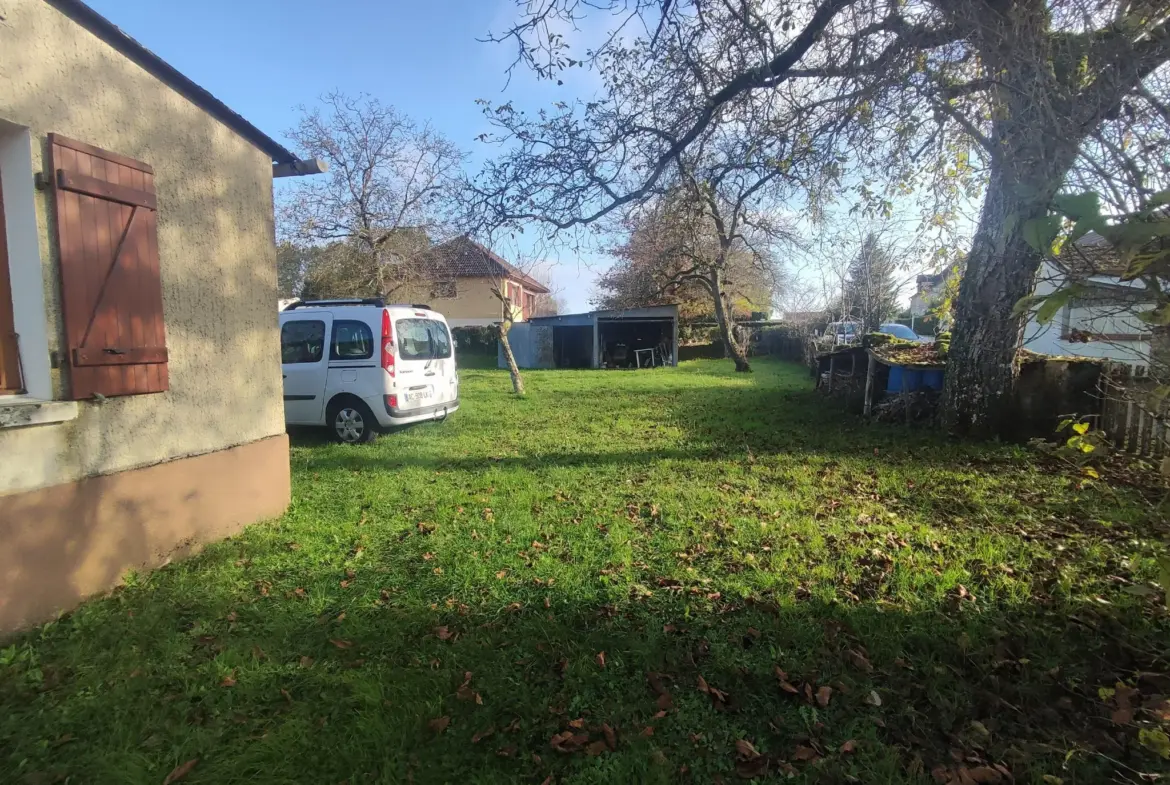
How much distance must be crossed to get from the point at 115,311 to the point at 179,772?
9.21 ft

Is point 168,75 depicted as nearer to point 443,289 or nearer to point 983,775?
point 983,775

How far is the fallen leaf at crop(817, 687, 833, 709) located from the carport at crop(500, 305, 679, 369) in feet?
72.9

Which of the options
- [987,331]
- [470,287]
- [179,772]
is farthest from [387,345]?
[470,287]

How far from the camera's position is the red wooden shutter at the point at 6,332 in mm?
3279

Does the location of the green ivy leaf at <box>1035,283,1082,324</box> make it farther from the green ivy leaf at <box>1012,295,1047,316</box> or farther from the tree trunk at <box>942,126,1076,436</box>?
the tree trunk at <box>942,126,1076,436</box>

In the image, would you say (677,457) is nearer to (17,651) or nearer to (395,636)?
(395,636)

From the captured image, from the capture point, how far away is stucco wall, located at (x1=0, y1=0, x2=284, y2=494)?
10.8 ft

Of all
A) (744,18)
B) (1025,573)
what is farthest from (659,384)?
(1025,573)

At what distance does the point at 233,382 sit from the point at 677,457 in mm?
4890

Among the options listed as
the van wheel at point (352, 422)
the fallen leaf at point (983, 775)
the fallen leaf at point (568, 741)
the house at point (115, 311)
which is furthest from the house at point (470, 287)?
the fallen leaf at point (983, 775)

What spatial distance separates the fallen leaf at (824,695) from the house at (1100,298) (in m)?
1.82

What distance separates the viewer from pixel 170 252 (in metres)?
4.13

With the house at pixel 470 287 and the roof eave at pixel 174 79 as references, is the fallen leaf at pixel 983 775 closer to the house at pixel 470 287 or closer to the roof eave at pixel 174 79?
the roof eave at pixel 174 79

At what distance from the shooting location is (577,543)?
4469 mm
